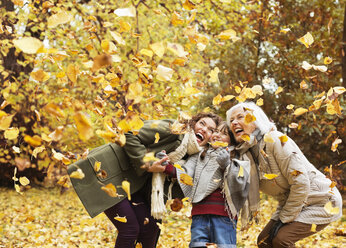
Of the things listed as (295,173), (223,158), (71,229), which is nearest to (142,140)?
(223,158)

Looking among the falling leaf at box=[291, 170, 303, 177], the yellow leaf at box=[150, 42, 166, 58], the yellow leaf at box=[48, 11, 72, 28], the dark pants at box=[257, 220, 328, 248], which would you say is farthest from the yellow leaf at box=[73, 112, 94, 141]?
the dark pants at box=[257, 220, 328, 248]

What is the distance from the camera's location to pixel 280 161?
9.04 feet

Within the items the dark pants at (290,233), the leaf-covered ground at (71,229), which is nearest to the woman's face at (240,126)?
the dark pants at (290,233)

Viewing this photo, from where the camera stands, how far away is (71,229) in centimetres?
596

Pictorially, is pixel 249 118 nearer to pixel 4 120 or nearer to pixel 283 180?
pixel 283 180

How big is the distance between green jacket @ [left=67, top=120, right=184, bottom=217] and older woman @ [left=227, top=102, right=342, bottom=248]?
52 cm

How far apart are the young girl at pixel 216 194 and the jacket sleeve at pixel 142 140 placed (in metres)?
0.25

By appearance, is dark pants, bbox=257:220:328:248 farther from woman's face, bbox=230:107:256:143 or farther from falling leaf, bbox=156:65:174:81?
falling leaf, bbox=156:65:174:81

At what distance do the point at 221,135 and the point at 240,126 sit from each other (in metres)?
0.17

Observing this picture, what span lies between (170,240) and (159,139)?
106 inches

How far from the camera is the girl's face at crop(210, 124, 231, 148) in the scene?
9.60 ft

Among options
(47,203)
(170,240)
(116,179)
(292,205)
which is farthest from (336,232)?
(47,203)

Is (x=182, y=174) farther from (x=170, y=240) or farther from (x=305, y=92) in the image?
(x=305, y=92)

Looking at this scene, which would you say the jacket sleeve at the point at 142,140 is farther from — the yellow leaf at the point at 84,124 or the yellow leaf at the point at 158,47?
the yellow leaf at the point at 84,124
